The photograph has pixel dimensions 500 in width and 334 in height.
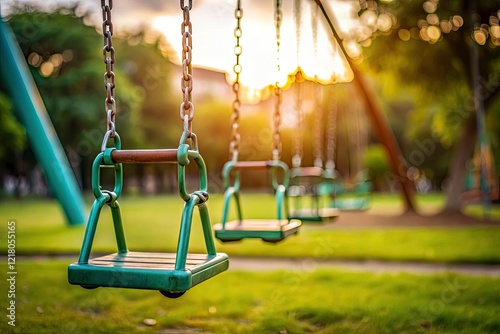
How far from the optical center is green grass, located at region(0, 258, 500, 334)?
4.30 meters

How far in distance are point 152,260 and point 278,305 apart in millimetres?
2680

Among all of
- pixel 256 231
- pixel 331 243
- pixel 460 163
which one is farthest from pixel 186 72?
pixel 460 163

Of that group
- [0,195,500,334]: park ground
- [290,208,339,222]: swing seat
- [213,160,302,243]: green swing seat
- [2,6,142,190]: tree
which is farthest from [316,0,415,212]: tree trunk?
[2,6,142,190]: tree

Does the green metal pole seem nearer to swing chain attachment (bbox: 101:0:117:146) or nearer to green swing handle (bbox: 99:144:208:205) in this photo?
swing chain attachment (bbox: 101:0:117:146)

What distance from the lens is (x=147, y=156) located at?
2367 mm

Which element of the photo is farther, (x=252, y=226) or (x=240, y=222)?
(x=240, y=222)

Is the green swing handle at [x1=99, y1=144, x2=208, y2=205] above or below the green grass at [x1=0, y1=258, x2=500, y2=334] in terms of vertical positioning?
above

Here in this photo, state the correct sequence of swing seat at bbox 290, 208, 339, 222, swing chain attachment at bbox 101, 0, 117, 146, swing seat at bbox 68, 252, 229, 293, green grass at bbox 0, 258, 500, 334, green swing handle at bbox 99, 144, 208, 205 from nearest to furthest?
swing seat at bbox 68, 252, 229, 293 → green swing handle at bbox 99, 144, 208, 205 → swing chain attachment at bbox 101, 0, 117, 146 → green grass at bbox 0, 258, 500, 334 → swing seat at bbox 290, 208, 339, 222

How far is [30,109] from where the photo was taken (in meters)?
10.5

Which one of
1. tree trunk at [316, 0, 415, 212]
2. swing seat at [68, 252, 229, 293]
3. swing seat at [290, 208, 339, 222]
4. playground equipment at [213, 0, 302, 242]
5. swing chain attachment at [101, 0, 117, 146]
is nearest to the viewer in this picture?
swing seat at [68, 252, 229, 293]

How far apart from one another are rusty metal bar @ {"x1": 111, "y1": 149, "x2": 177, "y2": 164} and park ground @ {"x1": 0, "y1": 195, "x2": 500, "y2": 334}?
219 centimetres

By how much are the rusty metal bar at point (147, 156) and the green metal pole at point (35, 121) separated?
8546mm

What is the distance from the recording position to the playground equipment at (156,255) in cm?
220

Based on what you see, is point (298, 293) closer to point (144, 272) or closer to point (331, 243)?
point (144, 272)
